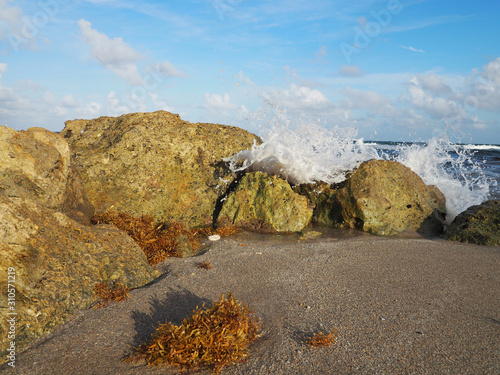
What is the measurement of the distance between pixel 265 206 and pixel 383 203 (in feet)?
9.50

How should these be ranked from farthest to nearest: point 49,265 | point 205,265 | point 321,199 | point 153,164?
point 321,199
point 153,164
point 205,265
point 49,265

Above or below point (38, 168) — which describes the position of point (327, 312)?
below

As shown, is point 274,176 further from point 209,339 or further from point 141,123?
point 209,339

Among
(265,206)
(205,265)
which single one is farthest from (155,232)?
(265,206)

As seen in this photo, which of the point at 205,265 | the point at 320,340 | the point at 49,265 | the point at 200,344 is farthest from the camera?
the point at 205,265

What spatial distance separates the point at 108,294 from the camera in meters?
4.01

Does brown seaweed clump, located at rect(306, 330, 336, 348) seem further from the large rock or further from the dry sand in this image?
the large rock

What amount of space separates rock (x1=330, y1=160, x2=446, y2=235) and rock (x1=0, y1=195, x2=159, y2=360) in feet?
16.4

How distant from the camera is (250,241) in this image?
22.0 ft

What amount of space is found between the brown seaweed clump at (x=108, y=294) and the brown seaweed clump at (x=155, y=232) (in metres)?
1.21

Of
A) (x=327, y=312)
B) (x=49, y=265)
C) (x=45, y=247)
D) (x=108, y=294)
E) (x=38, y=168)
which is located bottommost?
(x=327, y=312)

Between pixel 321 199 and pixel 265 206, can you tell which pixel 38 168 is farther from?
pixel 321 199

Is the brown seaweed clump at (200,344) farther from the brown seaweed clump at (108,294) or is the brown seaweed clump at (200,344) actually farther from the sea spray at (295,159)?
the sea spray at (295,159)

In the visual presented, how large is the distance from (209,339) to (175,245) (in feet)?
10.4
